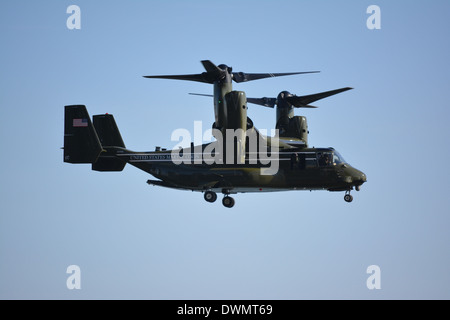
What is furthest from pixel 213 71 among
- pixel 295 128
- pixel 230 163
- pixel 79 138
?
pixel 295 128

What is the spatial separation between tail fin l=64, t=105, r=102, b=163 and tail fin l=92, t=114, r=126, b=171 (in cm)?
116

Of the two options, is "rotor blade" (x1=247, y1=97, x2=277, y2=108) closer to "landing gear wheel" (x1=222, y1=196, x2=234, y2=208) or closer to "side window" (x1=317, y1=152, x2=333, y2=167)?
"side window" (x1=317, y1=152, x2=333, y2=167)

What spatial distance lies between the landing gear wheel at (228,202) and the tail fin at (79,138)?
657 centimetres

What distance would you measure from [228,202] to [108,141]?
7.23 meters

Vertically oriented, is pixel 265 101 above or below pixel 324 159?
above

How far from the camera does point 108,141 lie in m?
44.0

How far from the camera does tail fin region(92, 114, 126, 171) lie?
43.0m

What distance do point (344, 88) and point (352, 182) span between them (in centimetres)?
498

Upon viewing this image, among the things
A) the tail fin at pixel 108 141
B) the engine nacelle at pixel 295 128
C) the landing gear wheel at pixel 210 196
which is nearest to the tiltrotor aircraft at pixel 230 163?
the landing gear wheel at pixel 210 196

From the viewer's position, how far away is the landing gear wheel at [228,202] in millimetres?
41719

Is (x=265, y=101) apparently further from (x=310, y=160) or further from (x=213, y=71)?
(x=213, y=71)

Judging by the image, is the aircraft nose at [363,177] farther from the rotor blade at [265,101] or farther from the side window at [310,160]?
the rotor blade at [265,101]

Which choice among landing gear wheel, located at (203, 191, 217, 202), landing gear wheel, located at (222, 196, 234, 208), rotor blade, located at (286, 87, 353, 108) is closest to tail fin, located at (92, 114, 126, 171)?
landing gear wheel, located at (203, 191, 217, 202)
